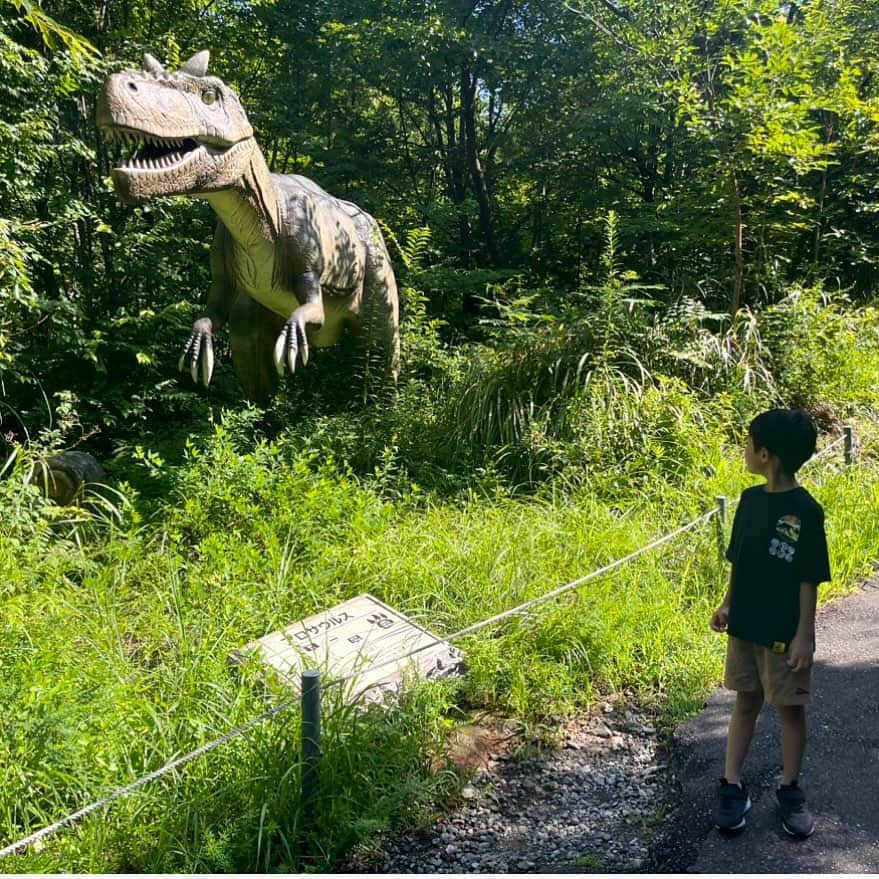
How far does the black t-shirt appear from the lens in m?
2.28

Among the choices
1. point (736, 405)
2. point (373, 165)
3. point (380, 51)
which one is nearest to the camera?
point (736, 405)

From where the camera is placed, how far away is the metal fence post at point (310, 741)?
7.62 ft

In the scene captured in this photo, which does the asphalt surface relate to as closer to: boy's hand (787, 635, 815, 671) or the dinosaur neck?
boy's hand (787, 635, 815, 671)

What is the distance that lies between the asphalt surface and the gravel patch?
0.33ft

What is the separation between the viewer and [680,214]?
27.1 feet

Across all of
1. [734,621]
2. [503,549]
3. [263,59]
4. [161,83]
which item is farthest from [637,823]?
[263,59]

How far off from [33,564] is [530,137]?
8588mm

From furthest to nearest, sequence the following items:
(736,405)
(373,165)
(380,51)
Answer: (373,165)
(380,51)
(736,405)

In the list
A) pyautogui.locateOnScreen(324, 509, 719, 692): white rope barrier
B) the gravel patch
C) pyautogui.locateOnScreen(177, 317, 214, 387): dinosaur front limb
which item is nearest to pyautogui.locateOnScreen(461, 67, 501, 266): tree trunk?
pyautogui.locateOnScreen(177, 317, 214, 387): dinosaur front limb

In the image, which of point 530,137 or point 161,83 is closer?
point 161,83

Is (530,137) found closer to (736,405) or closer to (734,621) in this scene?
(736,405)

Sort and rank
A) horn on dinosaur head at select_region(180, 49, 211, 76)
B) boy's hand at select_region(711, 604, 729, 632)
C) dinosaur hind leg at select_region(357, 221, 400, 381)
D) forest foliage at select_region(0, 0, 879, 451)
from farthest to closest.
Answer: forest foliage at select_region(0, 0, 879, 451) < dinosaur hind leg at select_region(357, 221, 400, 381) < horn on dinosaur head at select_region(180, 49, 211, 76) < boy's hand at select_region(711, 604, 729, 632)

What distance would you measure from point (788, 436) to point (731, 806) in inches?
44.7

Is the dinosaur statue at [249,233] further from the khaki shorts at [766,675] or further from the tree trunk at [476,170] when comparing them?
the tree trunk at [476,170]
